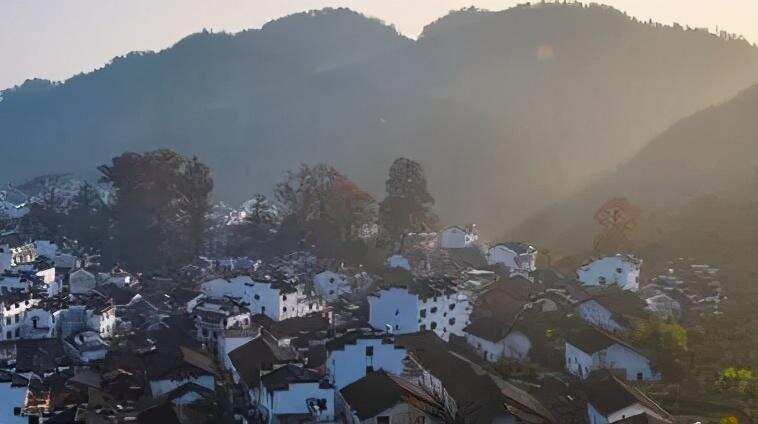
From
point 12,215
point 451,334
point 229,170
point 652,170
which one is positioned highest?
point 229,170

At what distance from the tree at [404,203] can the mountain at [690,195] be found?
1459 centimetres

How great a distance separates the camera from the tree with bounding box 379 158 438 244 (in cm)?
6016

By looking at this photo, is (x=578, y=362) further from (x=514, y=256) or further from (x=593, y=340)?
(x=514, y=256)

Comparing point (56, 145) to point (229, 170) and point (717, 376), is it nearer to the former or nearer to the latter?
point (229, 170)

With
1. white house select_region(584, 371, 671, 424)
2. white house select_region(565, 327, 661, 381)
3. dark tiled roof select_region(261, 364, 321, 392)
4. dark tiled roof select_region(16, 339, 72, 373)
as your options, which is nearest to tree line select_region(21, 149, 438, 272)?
dark tiled roof select_region(16, 339, 72, 373)

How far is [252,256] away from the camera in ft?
201

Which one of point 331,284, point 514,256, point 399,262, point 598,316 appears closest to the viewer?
point 598,316

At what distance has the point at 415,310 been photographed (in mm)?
39438

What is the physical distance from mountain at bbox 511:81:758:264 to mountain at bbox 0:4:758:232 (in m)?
13.2

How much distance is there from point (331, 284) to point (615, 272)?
54.5 feet

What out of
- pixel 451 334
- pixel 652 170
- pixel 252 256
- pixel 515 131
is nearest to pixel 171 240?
pixel 252 256

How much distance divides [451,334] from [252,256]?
24327mm

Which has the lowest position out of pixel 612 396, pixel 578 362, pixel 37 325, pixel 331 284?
pixel 612 396

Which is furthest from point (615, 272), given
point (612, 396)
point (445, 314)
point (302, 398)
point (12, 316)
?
point (12, 316)
